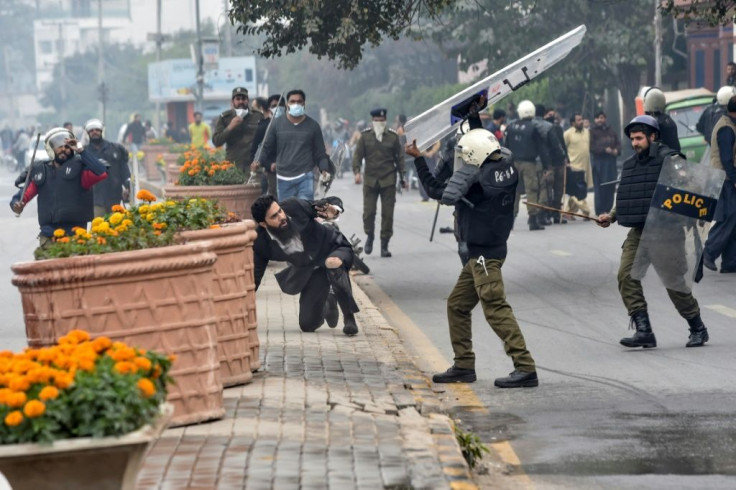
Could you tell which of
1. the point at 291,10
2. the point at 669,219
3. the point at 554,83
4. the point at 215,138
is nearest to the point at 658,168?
the point at 669,219

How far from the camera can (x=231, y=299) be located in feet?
30.5

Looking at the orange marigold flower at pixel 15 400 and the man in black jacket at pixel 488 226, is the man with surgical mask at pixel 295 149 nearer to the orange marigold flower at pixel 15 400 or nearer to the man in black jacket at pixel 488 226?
the man in black jacket at pixel 488 226

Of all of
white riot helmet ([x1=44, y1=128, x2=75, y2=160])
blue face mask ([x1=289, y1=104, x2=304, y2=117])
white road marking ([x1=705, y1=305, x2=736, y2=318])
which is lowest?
white road marking ([x1=705, y1=305, x2=736, y2=318])

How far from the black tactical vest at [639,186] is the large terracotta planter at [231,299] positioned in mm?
3472

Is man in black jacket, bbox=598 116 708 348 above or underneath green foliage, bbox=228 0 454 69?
underneath

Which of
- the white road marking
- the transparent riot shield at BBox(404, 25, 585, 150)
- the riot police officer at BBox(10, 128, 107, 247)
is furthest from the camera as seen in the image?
the riot police officer at BBox(10, 128, 107, 247)

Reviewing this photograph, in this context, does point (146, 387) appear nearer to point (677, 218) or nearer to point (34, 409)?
point (34, 409)

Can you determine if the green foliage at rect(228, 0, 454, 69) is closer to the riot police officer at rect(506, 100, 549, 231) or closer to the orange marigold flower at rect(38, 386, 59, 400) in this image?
the riot police officer at rect(506, 100, 549, 231)

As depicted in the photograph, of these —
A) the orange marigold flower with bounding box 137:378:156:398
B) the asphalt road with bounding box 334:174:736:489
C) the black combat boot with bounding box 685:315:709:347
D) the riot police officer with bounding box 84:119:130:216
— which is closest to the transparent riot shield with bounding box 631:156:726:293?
the black combat boot with bounding box 685:315:709:347

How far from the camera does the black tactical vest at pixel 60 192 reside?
46.9ft

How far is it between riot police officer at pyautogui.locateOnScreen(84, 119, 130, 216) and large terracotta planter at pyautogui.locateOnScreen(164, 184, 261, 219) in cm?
282

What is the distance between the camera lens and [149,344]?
783cm

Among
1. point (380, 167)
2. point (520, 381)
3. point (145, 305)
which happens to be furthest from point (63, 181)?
point (145, 305)

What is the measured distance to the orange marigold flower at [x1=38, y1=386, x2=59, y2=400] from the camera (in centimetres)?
524
